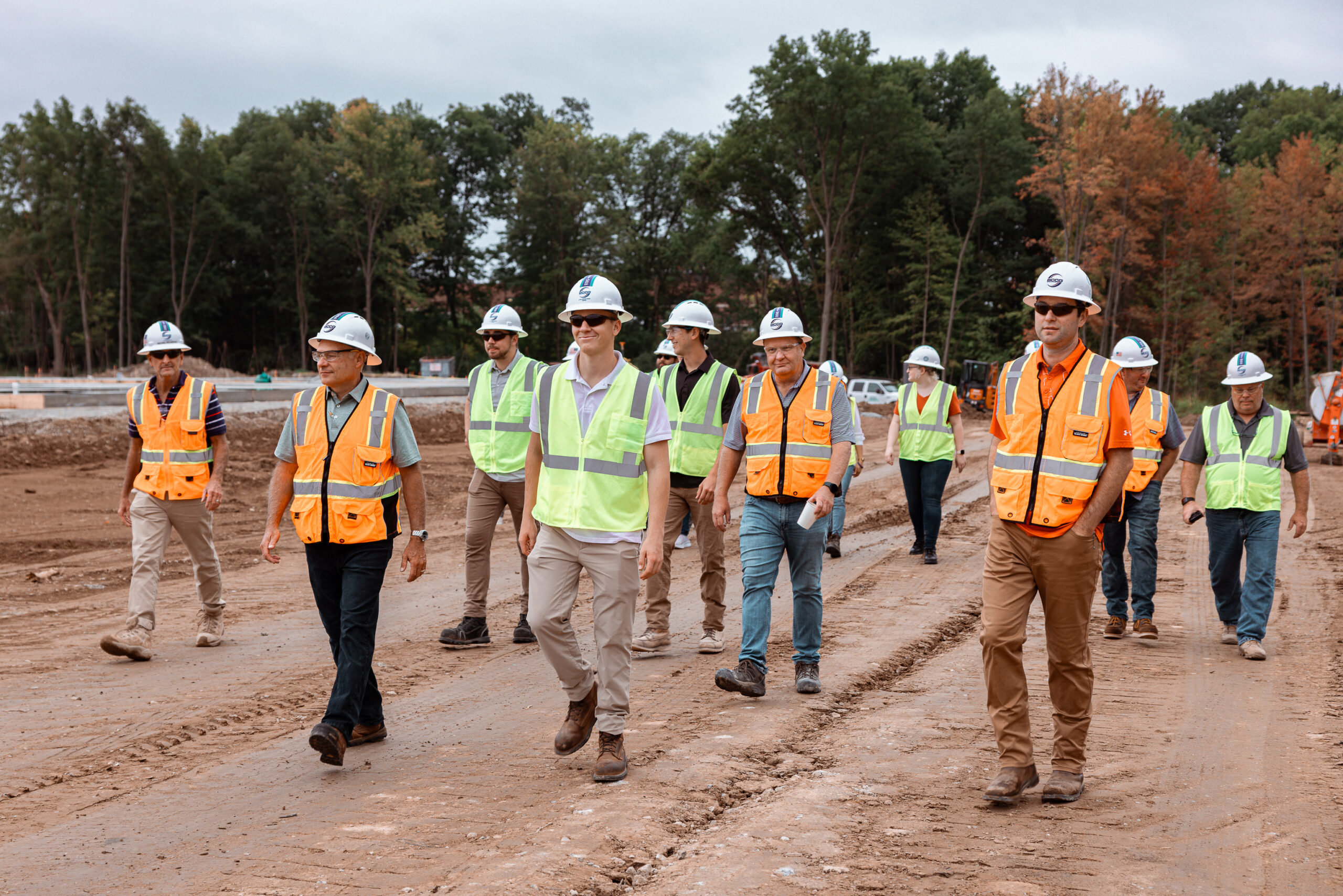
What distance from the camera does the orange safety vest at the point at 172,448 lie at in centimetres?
745

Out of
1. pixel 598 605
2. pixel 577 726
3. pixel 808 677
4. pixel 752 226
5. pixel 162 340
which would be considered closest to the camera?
pixel 598 605

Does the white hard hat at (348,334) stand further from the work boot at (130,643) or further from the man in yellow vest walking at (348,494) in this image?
the work boot at (130,643)

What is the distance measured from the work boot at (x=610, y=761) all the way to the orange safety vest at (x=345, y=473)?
145 centimetres

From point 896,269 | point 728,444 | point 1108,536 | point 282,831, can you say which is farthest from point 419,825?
point 896,269

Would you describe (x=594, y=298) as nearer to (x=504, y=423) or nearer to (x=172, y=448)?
(x=504, y=423)

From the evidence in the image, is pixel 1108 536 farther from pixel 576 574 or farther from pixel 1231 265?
pixel 1231 265

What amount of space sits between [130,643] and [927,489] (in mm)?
8048

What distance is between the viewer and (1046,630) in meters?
4.57

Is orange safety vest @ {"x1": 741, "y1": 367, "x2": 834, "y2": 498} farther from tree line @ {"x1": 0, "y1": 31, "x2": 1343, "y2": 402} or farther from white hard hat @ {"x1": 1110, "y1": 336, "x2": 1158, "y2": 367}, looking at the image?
tree line @ {"x1": 0, "y1": 31, "x2": 1343, "y2": 402}

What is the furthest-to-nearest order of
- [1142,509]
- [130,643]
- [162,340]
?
[1142,509]
[162,340]
[130,643]

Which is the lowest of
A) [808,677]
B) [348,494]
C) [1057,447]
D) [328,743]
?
[808,677]

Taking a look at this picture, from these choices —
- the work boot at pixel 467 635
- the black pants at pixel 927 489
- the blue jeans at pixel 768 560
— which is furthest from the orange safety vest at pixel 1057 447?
the black pants at pixel 927 489

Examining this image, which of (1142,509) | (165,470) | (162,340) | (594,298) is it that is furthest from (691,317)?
(1142,509)

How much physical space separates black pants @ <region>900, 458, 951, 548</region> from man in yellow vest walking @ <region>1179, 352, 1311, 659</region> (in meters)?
3.56
